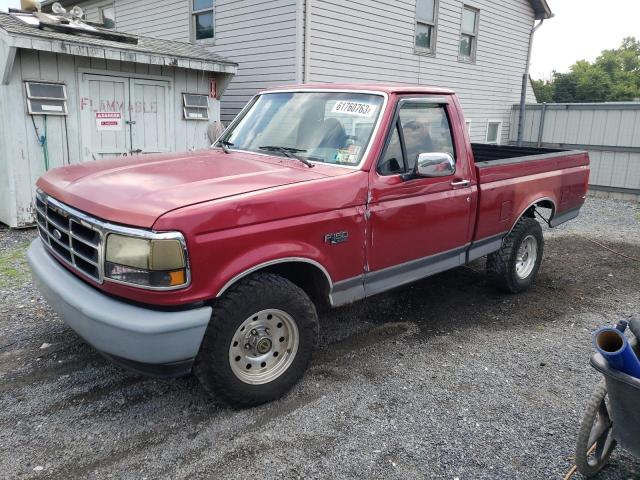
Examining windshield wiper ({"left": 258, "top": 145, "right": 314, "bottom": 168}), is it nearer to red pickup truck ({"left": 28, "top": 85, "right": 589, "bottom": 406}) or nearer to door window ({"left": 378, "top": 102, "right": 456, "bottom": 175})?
red pickup truck ({"left": 28, "top": 85, "right": 589, "bottom": 406})

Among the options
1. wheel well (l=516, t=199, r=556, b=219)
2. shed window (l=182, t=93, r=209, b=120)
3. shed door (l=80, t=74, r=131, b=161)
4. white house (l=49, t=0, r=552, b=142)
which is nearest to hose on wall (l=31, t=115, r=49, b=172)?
shed door (l=80, t=74, r=131, b=161)

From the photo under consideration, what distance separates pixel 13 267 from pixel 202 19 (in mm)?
8379

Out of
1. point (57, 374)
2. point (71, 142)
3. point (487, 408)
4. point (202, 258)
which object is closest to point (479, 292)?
point (487, 408)

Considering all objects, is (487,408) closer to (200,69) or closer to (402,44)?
(200,69)

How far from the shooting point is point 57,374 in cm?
362

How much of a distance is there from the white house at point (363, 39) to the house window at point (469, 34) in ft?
0.09

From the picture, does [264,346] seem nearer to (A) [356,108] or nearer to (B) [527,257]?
(A) [356,108]

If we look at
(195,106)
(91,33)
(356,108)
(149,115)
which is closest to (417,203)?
(356,108)

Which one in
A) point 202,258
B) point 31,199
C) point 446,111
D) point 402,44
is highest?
point 402,44

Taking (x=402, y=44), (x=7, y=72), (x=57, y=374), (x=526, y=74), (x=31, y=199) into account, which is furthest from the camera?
(x=526, y=74)

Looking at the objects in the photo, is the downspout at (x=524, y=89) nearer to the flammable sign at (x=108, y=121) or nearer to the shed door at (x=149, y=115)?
the shed door at (x=149, y=115)

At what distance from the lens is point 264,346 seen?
3.23 m

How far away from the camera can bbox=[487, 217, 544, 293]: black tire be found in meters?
5.25

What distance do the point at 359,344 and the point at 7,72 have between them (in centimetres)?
598
